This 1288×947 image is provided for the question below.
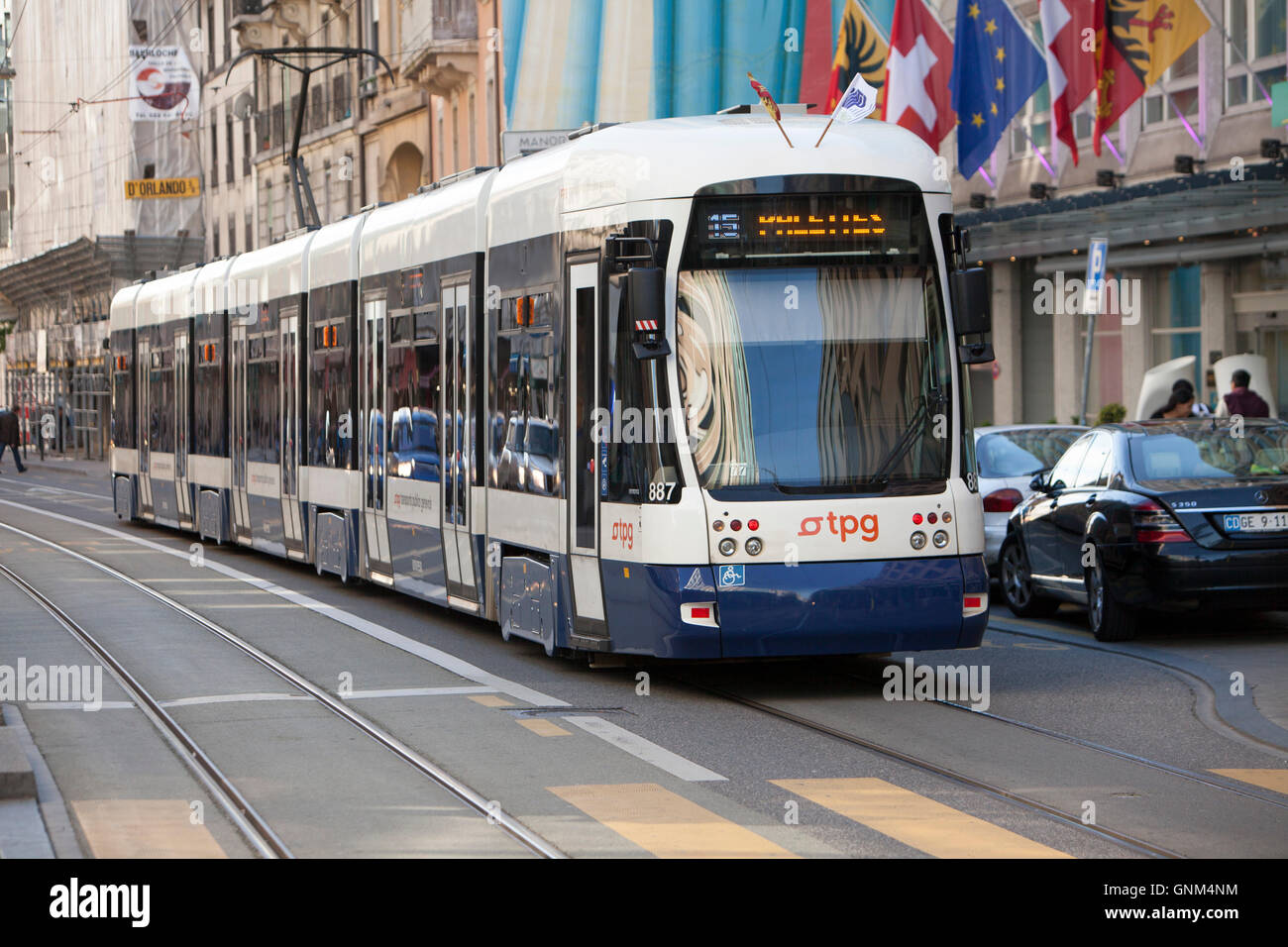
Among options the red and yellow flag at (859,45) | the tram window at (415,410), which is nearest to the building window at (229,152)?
the red and yellow flag at (859,45)

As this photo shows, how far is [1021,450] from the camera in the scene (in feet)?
61.9

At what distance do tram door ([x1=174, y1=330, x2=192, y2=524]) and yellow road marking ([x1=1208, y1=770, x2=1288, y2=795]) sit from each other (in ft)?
58.8

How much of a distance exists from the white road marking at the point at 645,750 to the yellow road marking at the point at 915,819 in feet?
1.19

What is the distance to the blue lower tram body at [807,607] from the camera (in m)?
11.3

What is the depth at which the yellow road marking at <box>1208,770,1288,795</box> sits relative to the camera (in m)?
9.00

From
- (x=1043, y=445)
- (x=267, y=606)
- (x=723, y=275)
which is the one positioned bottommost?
(x=267, y=606)

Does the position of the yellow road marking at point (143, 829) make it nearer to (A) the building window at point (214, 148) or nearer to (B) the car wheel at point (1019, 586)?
(B) the car wheel at point (1019, 586)

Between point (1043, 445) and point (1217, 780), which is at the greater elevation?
point (1043, 445)

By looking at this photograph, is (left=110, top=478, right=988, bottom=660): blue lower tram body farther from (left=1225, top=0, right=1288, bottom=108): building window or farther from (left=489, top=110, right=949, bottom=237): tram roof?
(left=1225, top=0, right=1288, bottom=108): building window

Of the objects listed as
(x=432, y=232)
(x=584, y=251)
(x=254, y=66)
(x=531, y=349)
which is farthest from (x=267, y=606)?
(x=254, y=66)

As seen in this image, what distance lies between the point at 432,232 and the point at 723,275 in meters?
4.48

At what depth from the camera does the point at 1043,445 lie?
19.0m

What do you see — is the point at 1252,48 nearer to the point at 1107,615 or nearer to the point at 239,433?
the point at 239,433
